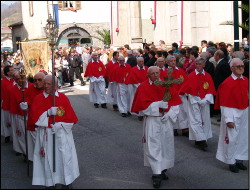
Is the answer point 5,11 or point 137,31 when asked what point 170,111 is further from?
point 137,31

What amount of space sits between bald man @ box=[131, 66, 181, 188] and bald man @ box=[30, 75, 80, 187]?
1.11 m

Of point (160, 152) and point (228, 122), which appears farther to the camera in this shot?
point (228, 122)

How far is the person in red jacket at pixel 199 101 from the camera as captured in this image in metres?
9.05

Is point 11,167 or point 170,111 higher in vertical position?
point 170,111

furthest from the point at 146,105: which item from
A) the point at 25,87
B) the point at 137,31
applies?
Result: the point at 137,31

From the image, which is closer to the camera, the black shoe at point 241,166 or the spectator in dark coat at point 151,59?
the black shoe at point 241,166

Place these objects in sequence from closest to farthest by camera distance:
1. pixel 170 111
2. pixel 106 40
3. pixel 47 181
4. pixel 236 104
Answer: pixel 47 181
pixel 170 111
pixel 236 104
pixel 106 40

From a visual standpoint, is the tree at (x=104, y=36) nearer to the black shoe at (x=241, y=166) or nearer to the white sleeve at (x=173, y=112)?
the black shoe at (x=241, y=166)

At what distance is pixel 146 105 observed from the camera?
688 centimetres

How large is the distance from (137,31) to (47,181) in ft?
69.4

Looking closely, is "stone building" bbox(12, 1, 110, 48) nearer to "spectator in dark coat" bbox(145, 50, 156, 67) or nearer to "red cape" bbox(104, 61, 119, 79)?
"red cape" bbox(104, 61, 119, 79)

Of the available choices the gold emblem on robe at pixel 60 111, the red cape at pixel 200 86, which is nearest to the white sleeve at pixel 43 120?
the gold emblem on robe at pixel 60 111

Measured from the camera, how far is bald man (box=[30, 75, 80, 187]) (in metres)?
6.44

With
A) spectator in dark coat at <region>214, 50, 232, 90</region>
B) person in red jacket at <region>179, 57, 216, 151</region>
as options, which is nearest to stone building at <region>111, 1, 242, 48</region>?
spectator in dark coat at <region>214, 50, 232, 90</region>
